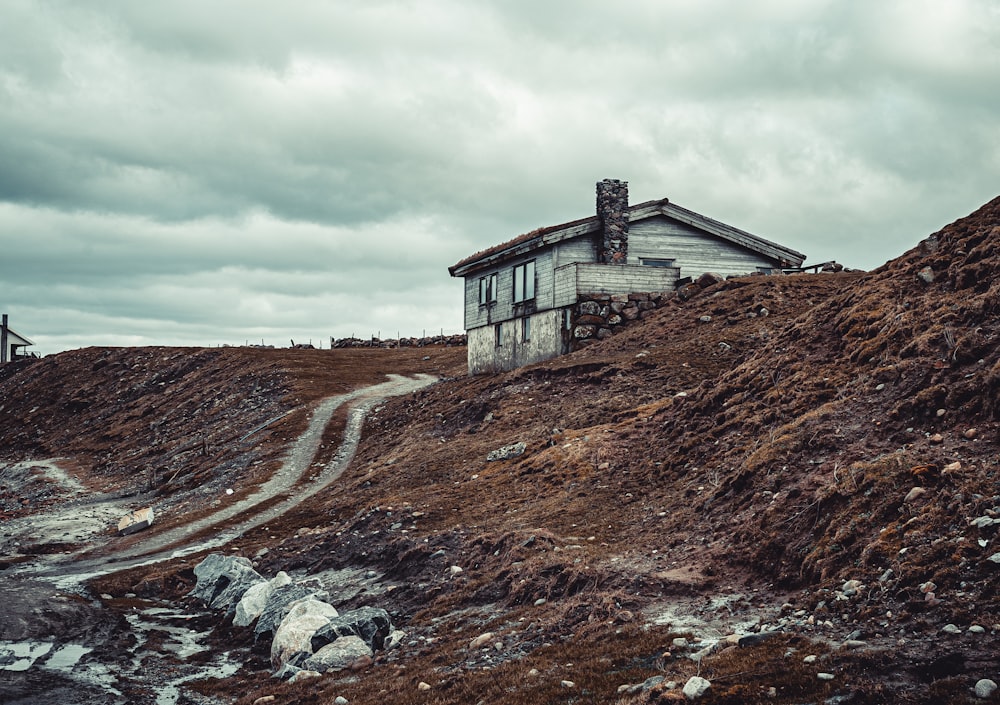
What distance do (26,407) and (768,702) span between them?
82833mm

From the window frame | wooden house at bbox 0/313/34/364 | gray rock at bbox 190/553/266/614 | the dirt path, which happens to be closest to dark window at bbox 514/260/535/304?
the window frame

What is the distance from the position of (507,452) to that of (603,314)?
51.6 ft

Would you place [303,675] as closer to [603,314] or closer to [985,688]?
[985,688]

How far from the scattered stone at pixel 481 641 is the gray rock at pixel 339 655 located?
6.82 ft

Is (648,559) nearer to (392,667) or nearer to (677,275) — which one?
(392,667)

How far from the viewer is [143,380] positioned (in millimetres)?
75125

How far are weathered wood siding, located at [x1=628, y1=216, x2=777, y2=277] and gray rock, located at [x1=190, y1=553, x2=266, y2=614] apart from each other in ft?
91.2

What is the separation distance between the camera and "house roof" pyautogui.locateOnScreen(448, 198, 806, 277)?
43.2 meters

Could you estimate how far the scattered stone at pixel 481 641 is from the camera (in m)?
13.1

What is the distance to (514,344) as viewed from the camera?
4634cm

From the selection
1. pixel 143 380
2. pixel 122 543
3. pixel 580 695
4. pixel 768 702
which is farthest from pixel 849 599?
pixel 143 380

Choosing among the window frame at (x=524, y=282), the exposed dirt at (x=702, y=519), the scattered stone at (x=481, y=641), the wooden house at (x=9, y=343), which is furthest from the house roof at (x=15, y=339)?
the scattered stone at (x=481, y=641)

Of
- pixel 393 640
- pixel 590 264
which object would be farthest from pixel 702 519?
pixel 590 264

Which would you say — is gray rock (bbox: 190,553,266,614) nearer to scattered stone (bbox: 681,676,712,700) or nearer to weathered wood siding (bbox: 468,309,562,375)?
scattered stone (bbox: 681,676,712,700)
